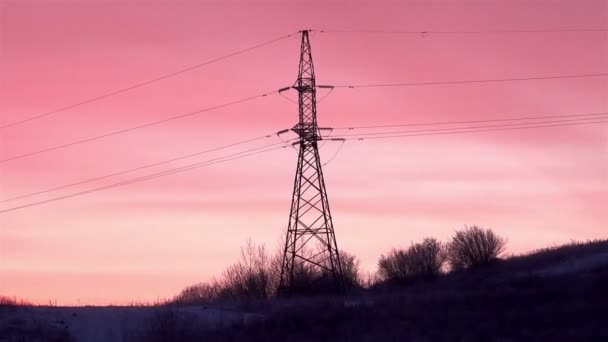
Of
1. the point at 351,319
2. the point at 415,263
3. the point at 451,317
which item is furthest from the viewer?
the point at 415,263

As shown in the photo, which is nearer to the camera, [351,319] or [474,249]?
[351,319]

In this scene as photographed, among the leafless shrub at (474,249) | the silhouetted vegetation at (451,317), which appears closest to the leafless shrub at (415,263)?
the leafless shrub at (474,249)

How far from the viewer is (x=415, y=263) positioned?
284ft

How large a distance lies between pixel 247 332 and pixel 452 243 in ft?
154

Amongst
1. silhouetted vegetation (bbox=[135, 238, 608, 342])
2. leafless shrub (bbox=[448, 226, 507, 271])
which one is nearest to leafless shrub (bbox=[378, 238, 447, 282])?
leafless shrub (bbox=[448, 226, 507, 271])

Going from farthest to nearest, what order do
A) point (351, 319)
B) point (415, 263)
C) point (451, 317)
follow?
point (415, 263)
point (351, 319)
point (451, 317)

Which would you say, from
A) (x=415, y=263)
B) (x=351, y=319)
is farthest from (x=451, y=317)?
(x=415, y=263)

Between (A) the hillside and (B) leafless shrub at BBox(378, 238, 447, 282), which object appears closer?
(A) the hillside

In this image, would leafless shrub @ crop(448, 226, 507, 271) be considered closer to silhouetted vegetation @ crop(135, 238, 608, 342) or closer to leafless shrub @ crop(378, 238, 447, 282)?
leafless shrub @ crop(378, 238, 447, 282)

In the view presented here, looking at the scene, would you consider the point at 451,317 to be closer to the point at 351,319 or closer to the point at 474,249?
the point at 351,319

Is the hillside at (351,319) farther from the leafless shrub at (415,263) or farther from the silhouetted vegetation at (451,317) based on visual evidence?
the leafless shrub at (415,263)

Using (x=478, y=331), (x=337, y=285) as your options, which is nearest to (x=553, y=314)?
(x=478, y=331)

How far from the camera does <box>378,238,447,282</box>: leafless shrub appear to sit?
8544 cm

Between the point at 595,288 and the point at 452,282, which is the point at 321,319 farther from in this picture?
the point at 452,282
